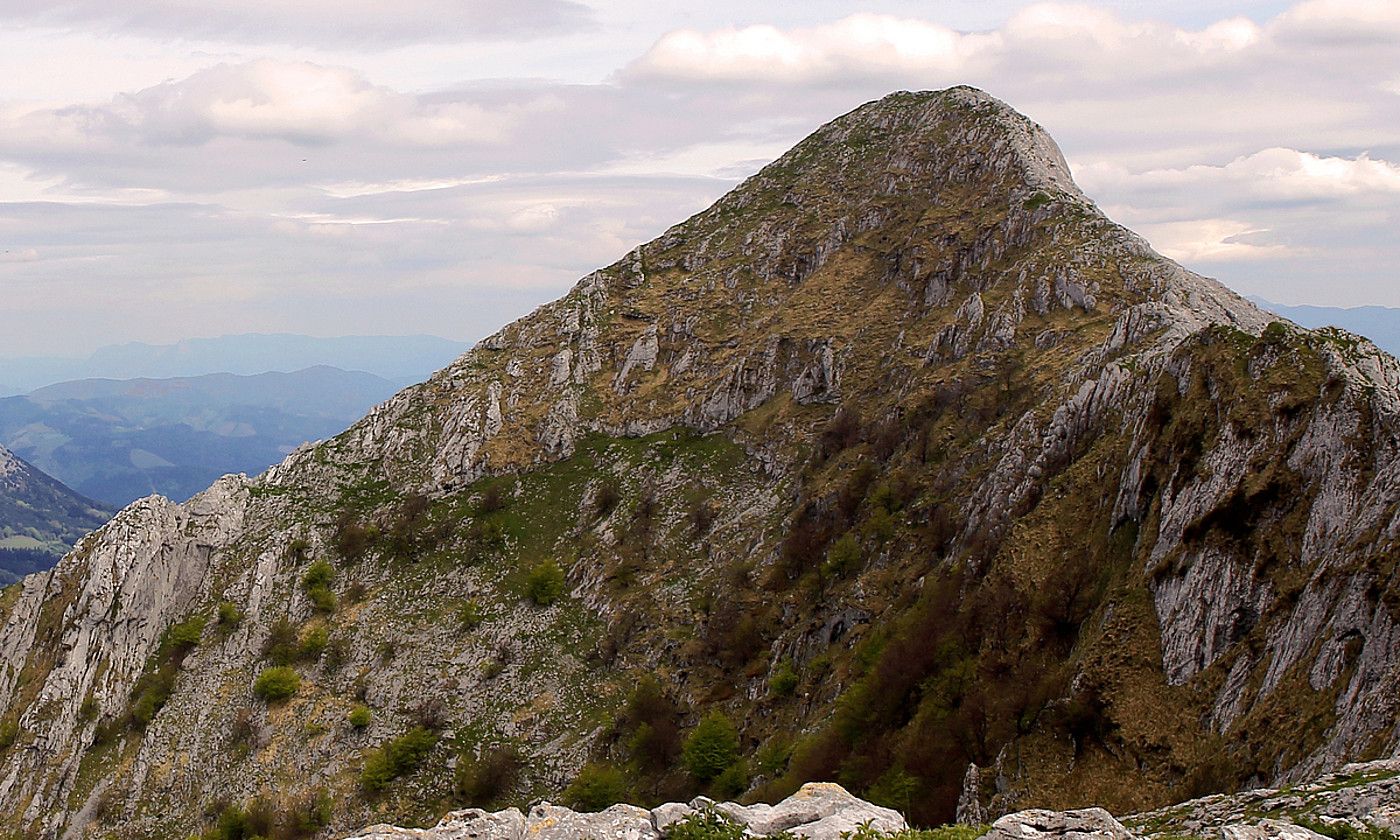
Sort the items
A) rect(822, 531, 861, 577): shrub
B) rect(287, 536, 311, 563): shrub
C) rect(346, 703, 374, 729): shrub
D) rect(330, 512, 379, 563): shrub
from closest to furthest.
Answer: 1. rect(822, 531, 861, 577): shrub
2. rect(346, 703, 374, 729): shrub
3. rect(330, 512, 379, 563): shrub
4. rect(287, 536, 311, 563): shrub

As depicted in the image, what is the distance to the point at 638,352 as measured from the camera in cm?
8706

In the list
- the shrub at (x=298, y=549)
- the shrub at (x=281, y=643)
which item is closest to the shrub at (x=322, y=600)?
the shrub at (x=281, y=643)

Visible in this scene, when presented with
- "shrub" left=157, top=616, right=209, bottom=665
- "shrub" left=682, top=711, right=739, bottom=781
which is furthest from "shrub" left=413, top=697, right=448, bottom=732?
"shrub" left=157, top=616, right=209, bottom=665

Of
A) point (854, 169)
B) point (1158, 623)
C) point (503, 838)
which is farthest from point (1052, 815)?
point (854, 169)

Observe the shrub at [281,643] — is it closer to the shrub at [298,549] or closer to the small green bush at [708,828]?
the shrub at [298,549]

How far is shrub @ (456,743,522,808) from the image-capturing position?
5497cm

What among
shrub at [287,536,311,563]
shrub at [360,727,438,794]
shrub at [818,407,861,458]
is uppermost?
shrub at [818,407,861,458]

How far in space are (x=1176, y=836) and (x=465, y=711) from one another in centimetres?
5375

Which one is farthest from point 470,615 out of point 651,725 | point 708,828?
point 708,828

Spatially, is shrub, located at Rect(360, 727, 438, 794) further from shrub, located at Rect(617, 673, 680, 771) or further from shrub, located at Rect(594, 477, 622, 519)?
shrub, located at Rect(594, 477, 622, 519)

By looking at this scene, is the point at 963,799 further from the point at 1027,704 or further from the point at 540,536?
the point at 540,536

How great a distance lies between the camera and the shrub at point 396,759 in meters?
57.3

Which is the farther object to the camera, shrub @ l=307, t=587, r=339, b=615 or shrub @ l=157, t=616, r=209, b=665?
shrub @ l=307, t=587, r=339, b=615

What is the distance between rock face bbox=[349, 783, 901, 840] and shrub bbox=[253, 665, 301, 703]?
53.8m
